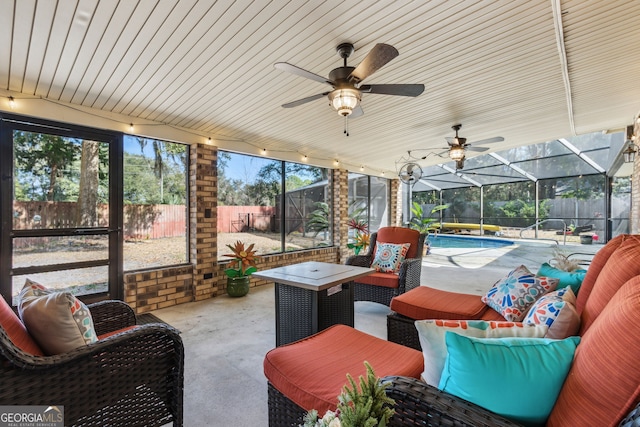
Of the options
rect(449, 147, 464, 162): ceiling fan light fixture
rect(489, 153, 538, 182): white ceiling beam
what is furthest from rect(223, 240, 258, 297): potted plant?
rect(489, 153, 538, 182): white ceiling beam

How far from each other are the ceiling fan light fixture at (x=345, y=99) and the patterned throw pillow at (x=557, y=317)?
1.84 meters

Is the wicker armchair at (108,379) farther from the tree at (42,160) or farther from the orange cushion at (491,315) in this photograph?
the tree at (42,160)

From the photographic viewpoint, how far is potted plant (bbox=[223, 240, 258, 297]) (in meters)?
4.39

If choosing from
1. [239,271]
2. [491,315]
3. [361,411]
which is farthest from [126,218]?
[491,315]

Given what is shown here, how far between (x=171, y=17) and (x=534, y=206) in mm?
12511

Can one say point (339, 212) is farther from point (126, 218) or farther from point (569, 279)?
point (569, 279)

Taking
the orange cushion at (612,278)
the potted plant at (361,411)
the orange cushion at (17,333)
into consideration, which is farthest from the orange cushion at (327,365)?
the orange cushion at (17,333)

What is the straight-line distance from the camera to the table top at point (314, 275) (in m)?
2.33

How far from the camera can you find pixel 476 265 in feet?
22.3

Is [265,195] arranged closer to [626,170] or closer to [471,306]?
[471,306]

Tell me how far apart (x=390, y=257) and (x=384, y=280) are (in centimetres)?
44

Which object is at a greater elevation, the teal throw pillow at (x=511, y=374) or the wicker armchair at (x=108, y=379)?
the teal throw pillow at (x=511, y=374)

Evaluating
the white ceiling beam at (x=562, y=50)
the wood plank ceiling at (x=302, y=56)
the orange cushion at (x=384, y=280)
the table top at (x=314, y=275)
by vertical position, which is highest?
the white ceiling beam at (x=562, y=50)

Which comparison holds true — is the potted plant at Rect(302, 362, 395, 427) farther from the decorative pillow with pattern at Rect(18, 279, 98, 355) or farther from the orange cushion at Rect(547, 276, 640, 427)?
the decorative pillow with pattern at Rect(18, 279, 98, 355)
